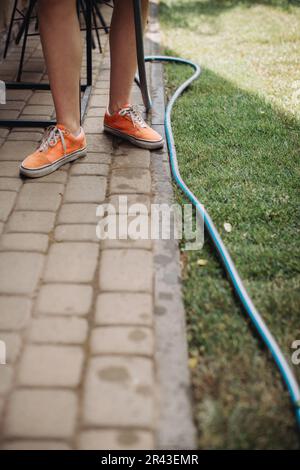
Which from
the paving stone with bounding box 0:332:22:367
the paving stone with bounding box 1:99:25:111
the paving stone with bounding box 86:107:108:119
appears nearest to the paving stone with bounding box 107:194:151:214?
the paving stone with bounding box 0:332:22:367

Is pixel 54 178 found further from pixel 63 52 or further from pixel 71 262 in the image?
pixel 71 262

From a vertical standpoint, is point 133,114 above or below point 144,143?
above

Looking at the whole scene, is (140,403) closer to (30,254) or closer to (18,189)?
(30,254)

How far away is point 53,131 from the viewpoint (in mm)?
2576

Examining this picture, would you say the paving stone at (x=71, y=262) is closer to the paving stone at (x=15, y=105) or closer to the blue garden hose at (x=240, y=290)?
the blue garden hose at (x=240, y=290)

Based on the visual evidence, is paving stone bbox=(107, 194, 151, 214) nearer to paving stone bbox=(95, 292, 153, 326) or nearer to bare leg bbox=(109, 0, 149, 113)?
paving stone bbox=(95, 292, 153, 326)

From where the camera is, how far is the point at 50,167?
2518mm

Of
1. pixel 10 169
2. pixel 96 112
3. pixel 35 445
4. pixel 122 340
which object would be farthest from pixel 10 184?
pixel 35 445

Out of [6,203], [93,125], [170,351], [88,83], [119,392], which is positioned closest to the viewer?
[119,392]

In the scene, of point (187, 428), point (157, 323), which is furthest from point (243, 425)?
point (157, 323)

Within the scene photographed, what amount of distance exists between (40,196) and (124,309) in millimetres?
904

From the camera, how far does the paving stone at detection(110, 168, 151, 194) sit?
2428 mm

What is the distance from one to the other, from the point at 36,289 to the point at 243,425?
2.94 ft
